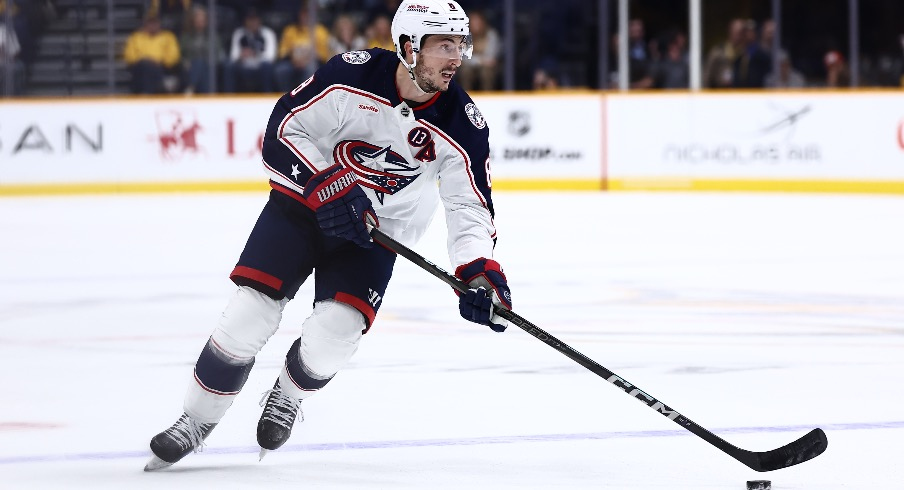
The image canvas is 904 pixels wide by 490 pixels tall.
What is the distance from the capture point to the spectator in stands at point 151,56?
475 inches

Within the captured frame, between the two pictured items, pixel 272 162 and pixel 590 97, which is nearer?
pixel 272 162

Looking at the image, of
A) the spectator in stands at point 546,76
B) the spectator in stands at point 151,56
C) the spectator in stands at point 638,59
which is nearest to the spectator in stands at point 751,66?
the spectator in stands at point 638,59

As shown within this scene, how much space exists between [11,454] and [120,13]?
949 cm

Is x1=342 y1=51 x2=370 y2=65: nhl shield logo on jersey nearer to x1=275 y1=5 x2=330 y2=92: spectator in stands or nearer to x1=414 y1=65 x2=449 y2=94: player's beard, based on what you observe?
x1=414 y1=65 x2=449 y2=94: player's beard

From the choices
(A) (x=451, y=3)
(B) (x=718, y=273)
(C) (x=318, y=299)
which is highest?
(A) (x=451, y=3)

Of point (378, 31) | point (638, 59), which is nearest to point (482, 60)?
point (378, 31)

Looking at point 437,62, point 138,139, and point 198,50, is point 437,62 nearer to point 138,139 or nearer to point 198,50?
point 138,139

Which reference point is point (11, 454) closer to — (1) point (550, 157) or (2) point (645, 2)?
(1) point (550, 157)

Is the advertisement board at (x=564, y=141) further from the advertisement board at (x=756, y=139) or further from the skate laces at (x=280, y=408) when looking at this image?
the skate laces at (x=280, y=408)

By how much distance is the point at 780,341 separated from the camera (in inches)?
194

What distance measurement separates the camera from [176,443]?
10.3 ft

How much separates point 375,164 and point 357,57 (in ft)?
0.81

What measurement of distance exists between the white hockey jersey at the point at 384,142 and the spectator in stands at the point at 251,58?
29.0 ft

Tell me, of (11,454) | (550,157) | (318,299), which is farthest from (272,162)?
(550,157)
